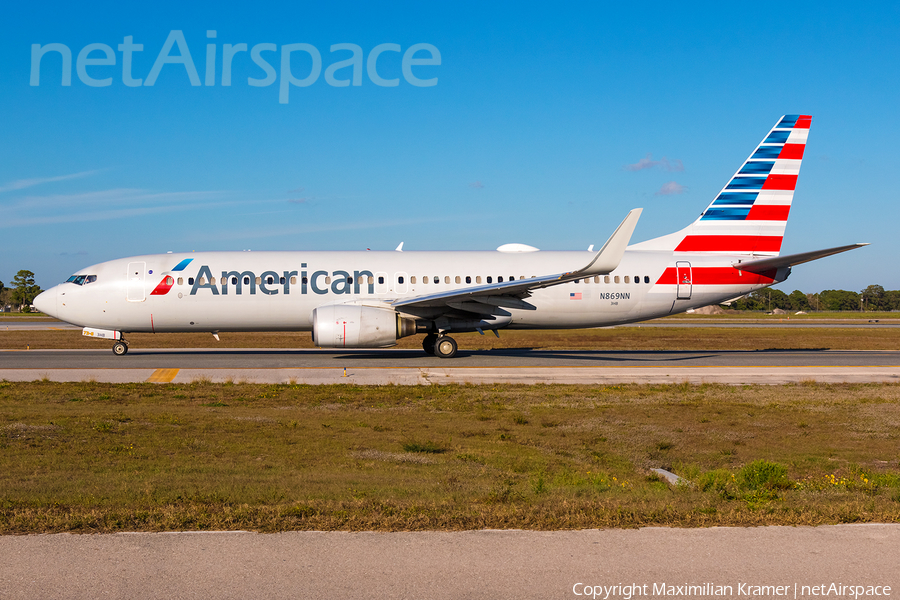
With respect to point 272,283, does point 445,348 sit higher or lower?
lower

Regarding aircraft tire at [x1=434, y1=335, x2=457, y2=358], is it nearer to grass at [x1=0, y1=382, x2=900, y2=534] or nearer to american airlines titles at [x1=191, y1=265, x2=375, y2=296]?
american airlines titles at [x1=191, y1=265, x2=375, y2=296]

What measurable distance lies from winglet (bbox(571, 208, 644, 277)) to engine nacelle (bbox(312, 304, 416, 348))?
6.72 meters

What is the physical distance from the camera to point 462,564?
4.98 m

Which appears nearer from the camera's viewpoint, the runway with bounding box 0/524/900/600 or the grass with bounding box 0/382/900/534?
the runway with bounding box 0/524/900/600

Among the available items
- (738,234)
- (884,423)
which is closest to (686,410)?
(884,423)

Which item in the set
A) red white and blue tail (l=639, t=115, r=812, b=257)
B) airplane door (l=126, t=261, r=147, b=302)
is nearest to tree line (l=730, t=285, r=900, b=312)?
red white and blue tail (l=639, t=115, r=812, b=257)

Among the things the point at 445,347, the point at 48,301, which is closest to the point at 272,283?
the point at 445,347

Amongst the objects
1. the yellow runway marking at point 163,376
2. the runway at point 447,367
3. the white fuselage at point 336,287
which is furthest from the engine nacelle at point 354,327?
the yellow runway marking at point 163,376

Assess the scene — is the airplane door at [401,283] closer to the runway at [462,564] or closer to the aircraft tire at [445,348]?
the aircraft tire at [445,348]

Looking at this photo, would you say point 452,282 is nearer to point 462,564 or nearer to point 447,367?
point 447,367

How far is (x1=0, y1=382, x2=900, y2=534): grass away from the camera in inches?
241

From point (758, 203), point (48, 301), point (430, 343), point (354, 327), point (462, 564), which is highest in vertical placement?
point (758, 203)

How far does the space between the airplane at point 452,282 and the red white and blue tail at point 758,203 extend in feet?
0.13

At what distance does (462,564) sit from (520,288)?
1910 centimetres
